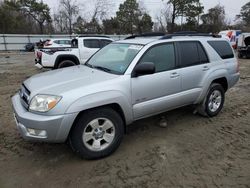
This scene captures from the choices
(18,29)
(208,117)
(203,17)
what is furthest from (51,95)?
(203,17)

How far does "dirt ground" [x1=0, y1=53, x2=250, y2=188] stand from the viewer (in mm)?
2852

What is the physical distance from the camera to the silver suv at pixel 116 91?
2.90 metres

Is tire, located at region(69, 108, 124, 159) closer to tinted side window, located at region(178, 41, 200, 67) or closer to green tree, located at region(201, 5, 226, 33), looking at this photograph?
tinted side window, located at region(178, 41, 200, 67)

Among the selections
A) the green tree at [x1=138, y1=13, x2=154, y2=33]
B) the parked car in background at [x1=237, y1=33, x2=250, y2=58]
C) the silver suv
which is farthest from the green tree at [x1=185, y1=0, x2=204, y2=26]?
the silver suv

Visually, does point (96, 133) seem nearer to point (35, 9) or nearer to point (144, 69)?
point (144, 69)

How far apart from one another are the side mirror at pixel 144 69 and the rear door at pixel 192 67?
0.87m

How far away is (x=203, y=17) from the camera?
45312 mm

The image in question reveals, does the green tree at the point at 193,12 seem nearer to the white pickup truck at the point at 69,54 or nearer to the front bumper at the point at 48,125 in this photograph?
the white pickup truck at the point at 69,54

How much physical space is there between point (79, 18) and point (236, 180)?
43.4 metres

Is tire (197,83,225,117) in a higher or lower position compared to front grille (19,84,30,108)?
lower

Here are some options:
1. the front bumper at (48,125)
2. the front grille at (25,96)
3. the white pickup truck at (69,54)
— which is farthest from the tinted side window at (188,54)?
the white pickup truck at (69,54)

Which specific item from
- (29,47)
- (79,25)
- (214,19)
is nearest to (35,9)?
(79,25)

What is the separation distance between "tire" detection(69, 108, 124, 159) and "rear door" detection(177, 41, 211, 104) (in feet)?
4.92

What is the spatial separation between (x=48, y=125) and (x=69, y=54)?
23.3 ft
